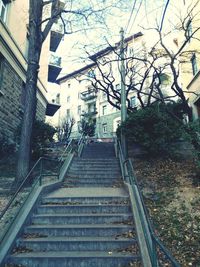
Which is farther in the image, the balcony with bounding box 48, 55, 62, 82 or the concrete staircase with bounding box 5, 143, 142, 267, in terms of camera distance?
the balcony with bounding box 48, 55, 62, 82

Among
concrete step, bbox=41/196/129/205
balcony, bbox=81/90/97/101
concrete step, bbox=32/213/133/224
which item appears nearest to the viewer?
concrete step, bbox=32/213/133/224

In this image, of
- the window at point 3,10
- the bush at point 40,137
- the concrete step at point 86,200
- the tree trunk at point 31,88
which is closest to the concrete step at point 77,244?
the concrete step at point 86,200

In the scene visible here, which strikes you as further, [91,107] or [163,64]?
[91,107]

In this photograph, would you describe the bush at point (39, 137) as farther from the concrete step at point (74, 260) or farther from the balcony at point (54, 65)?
the balcony at point (54, 65)

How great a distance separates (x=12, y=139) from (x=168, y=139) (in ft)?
23.8

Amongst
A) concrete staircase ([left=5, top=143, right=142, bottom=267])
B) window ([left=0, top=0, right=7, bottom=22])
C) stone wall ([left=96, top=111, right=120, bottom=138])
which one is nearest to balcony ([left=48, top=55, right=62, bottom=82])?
window ([left=0, top=0, right=7, bottom=22])

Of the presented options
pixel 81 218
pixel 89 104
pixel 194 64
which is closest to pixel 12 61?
pixel 81 218

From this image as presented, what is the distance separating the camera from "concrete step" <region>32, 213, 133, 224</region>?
6.01m

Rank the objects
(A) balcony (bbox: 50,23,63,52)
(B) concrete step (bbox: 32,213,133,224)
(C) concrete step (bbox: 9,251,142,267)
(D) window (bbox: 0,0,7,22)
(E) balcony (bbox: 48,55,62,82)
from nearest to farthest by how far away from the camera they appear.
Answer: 1. (C) concrete step (bbox: 9,251,142,267)
2. (B) concrete step (bbox: 32,213,133,224)
3. (D) window (bbox: 0,0,7,22)
4. (A) balcony (bbox: 50,23,63,52)
5. (E) balcony (bbox: 48,55,62,82)

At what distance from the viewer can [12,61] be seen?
12867 mm

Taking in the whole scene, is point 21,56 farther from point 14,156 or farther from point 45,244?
point 45,244

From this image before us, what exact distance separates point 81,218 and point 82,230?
0.49m

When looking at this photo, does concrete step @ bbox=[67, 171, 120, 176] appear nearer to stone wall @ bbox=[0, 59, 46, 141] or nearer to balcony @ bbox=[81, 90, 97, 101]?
stone wall @ bbox=[0, 59, 46, 141]

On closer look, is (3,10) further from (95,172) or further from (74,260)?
(74,260)
